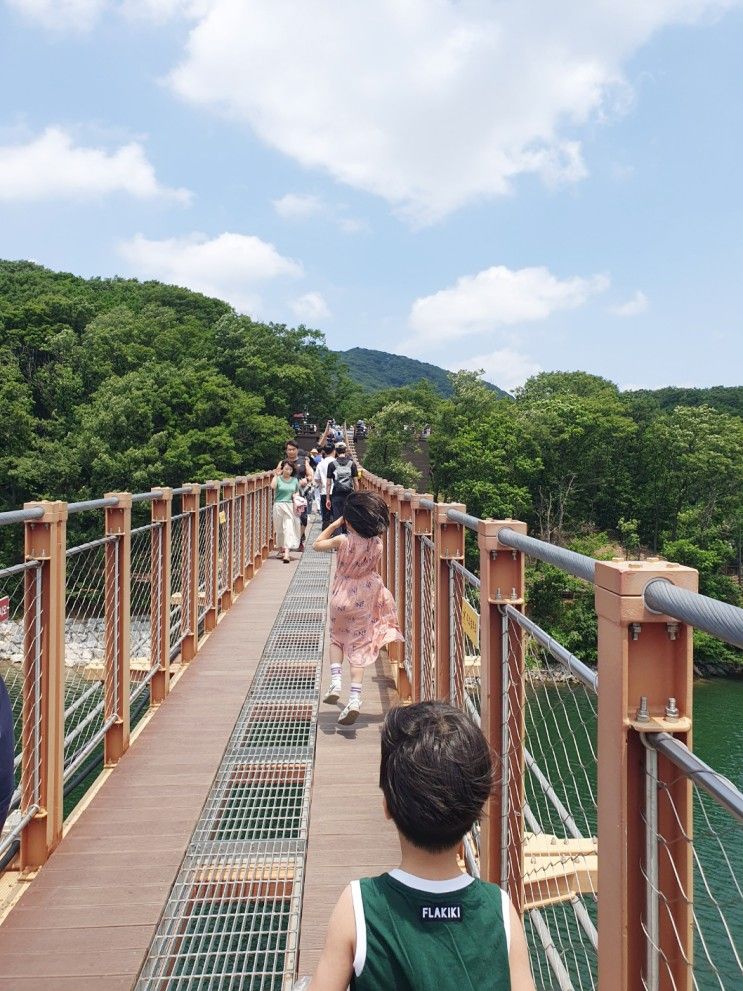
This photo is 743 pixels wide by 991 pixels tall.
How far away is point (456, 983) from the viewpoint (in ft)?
4.10

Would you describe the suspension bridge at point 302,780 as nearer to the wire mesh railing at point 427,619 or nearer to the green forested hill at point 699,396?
the wire mesh railing at point 427,619

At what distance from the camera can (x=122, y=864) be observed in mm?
3182

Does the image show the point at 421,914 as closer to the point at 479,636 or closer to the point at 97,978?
the point at 479,636

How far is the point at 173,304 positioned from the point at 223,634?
78261 mm

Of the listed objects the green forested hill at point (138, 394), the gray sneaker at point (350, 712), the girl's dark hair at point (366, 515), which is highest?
the green forested hill at point (138, 394)

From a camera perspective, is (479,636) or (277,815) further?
(277,815)

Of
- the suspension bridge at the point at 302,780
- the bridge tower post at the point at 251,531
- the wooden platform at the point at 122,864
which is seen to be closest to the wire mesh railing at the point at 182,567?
the suspension bridge at the point at 302,780

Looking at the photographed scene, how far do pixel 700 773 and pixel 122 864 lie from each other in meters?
2.74

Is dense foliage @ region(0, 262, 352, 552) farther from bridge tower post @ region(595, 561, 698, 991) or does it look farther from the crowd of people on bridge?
bridge tower post @ region(595, 561, 698, 991)

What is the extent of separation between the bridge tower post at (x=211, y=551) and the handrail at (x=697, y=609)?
6193mm

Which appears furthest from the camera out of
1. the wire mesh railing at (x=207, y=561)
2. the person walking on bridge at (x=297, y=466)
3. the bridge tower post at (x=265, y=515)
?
the bridge tower post at (x=265, y=515)

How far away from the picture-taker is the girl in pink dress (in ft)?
15.5

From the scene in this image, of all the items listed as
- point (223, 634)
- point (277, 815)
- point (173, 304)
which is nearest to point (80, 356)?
point (173, 304)

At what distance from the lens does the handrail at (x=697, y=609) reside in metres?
1.03
